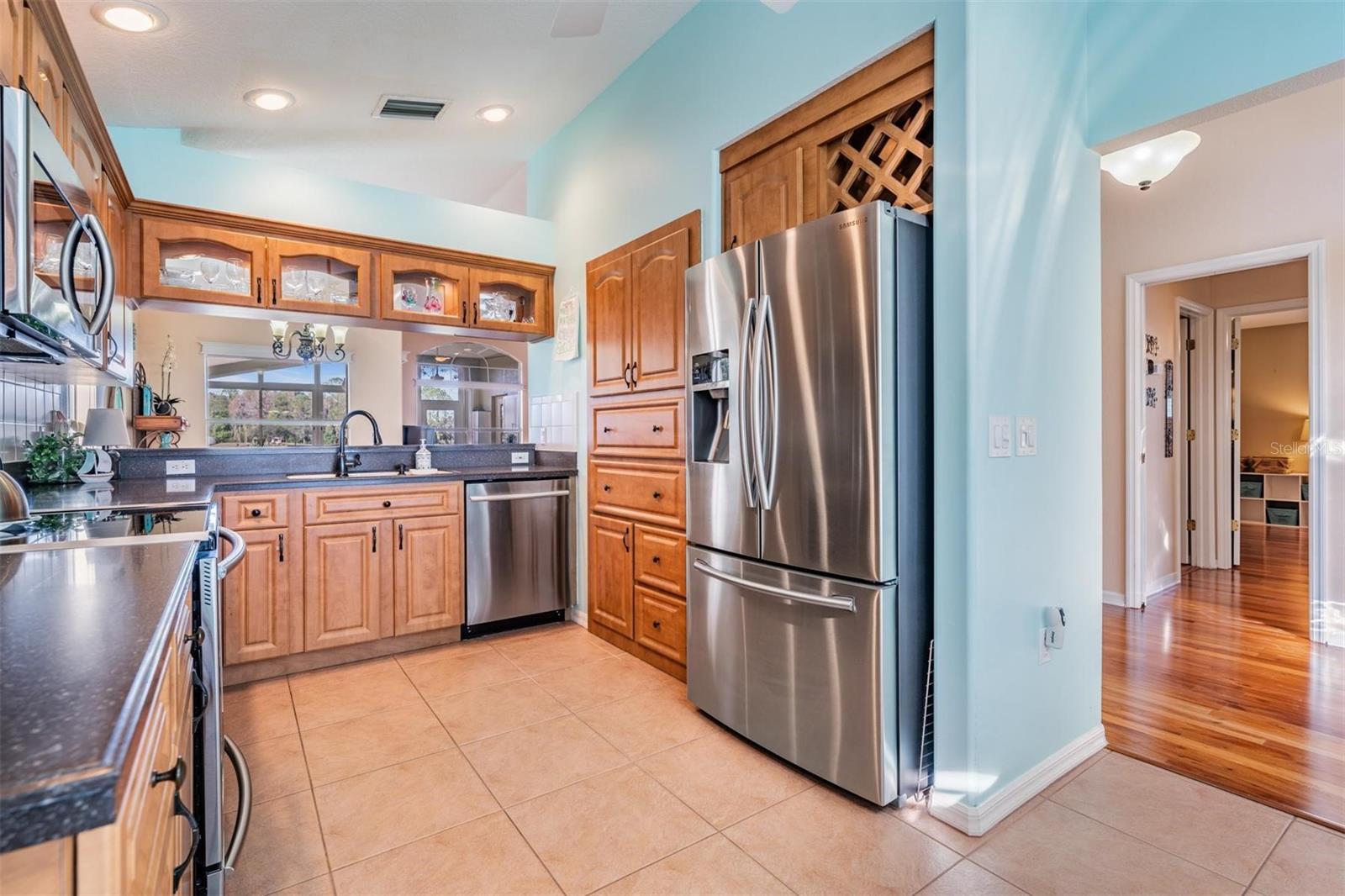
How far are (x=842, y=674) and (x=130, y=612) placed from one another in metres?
1.71

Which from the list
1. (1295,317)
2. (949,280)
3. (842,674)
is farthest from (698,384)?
(1295,317)

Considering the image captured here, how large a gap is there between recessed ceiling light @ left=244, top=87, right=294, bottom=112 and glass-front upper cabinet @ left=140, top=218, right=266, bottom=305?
2.38 ft

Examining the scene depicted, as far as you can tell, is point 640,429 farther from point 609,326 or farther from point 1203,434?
point 1203,434

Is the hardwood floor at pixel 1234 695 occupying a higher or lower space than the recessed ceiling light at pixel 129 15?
lower

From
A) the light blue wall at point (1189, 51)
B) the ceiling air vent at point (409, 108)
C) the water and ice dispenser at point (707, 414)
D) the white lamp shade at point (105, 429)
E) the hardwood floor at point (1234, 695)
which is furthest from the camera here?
the ceiling air vent at point (409, 108)

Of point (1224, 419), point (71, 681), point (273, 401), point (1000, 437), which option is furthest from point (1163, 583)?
point (273, 401)

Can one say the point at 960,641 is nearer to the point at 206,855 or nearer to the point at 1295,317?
the point at 206,855

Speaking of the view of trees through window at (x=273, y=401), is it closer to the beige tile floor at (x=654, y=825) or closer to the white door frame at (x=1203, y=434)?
the beige tile floor at (x=654, y=825)

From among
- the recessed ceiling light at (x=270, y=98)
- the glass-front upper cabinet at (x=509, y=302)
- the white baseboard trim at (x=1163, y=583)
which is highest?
the recessed ceiling light at (x=270, y=98)

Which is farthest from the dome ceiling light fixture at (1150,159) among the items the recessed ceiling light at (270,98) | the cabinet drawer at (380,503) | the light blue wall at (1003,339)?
the recessed ceiling light at (270,98)

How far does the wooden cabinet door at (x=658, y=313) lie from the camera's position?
9.63ft

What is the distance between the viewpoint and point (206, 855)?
1.45m

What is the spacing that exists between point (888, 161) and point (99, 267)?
7.55 feet

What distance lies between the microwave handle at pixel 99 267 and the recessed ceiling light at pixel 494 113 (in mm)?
2459
